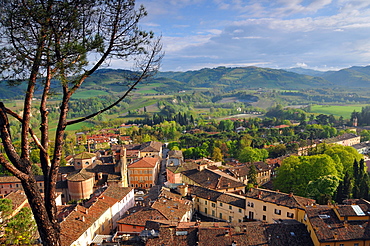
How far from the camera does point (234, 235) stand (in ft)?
72.0

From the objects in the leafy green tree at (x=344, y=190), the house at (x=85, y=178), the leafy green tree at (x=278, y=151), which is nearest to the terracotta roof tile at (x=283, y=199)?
the leafy green tree at (x=344, y=190)

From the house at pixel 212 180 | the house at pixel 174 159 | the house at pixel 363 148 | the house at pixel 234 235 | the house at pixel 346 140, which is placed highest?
the house at pixel 234 235

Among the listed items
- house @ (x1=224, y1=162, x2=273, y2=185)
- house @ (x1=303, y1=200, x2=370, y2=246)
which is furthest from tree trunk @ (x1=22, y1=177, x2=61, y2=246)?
house @ (x1=224, y1=162, x2=273, y2=185)

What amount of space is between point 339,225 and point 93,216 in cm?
2051

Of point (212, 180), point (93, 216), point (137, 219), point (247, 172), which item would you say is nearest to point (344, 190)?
point (212, 180)

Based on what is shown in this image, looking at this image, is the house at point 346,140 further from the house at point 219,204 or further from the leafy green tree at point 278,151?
the house at point 219,204

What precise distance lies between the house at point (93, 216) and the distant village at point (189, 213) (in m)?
0.07

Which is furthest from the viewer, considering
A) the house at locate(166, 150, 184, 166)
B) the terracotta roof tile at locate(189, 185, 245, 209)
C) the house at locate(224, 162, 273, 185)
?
the house at locate(166, 150, 184, 166)

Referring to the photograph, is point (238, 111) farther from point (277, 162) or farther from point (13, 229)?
point (13, 229)

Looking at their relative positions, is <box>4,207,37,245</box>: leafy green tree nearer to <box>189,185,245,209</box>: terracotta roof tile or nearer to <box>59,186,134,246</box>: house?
<box>59,186,134,246</box>: house

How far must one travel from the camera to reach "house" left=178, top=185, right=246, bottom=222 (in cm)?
3088

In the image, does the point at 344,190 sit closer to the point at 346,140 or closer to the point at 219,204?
the point at 219,204

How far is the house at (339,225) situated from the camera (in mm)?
19750

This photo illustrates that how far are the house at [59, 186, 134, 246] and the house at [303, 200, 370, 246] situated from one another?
17988mm
